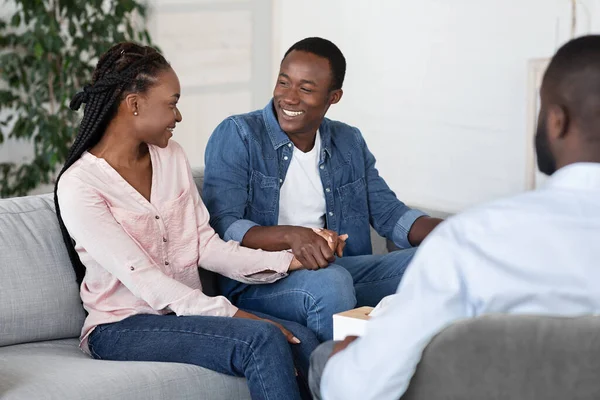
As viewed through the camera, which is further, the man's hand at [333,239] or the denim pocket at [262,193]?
the denim pocket at [262,193]

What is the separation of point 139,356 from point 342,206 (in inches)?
31.9

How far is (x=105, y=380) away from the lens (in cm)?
194

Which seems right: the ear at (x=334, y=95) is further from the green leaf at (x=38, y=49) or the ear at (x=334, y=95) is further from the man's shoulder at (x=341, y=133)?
the green leaf at (x=38, y=49)

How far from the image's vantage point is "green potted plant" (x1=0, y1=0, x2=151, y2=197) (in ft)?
13.6

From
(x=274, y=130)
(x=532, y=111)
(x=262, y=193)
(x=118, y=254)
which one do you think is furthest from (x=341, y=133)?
(x=532, y=111)

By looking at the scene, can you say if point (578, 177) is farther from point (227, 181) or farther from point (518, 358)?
point (227, 181)

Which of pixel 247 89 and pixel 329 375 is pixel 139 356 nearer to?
pixel 329 375

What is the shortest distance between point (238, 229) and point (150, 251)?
0.27m

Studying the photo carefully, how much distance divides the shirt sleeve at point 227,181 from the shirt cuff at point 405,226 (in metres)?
0.46

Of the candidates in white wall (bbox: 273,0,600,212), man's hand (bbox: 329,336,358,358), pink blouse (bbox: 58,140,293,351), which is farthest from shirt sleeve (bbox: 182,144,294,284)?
white wall (bbox: 273,0,600,212)

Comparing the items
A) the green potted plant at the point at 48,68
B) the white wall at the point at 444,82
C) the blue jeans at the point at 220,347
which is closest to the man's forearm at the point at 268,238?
the blue jeans at the point at 220,347

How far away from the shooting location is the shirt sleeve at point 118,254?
6.81 feet

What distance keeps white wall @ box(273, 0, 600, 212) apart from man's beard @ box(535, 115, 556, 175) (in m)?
2.35

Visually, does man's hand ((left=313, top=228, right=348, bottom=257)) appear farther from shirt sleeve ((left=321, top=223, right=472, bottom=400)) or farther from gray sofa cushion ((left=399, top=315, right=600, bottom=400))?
gray sofa cushion ((left=399, top=315, right=600, bottom=400))
